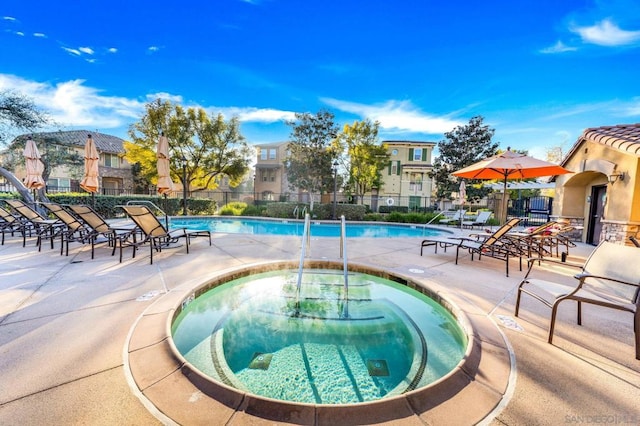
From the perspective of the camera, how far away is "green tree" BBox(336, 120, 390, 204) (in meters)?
19.7

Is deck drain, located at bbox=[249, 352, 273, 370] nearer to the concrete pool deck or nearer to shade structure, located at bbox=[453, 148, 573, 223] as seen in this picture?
the concrete pool deck

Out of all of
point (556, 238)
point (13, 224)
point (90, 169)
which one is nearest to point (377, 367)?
point (556, 238)

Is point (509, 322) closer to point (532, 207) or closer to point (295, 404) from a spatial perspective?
point (295, 404)

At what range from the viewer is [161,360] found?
179 cm

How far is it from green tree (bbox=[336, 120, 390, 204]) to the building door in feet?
43.4

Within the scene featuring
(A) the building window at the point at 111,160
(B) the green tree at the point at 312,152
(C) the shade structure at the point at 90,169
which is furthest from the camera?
(A) the building window at the point at 111,160

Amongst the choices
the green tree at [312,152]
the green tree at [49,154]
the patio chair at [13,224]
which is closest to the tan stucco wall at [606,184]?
the green tree at [312,152]

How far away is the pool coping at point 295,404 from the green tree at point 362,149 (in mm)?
18777

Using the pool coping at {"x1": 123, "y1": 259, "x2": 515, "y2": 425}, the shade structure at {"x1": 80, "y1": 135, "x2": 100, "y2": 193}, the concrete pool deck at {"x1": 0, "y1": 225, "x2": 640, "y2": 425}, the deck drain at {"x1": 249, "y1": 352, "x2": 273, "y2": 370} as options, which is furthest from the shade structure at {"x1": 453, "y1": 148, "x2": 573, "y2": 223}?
the shade structure at {"x1": 80, "y1": 135, "x2": 100, "y2": 193}

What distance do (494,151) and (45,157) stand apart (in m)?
28.0

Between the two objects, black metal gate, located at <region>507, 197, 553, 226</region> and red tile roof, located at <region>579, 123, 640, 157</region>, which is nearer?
red tile roof, located at <region>579, 123, 640, 157</region>

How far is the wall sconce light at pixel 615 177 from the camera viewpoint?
665cm

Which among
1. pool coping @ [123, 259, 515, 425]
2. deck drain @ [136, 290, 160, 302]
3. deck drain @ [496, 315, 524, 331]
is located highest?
pool coping @ [123, 259, 515, 425]

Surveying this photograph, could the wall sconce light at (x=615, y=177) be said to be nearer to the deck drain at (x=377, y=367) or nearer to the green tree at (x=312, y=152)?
the deck drain at (x=377, y=367)
